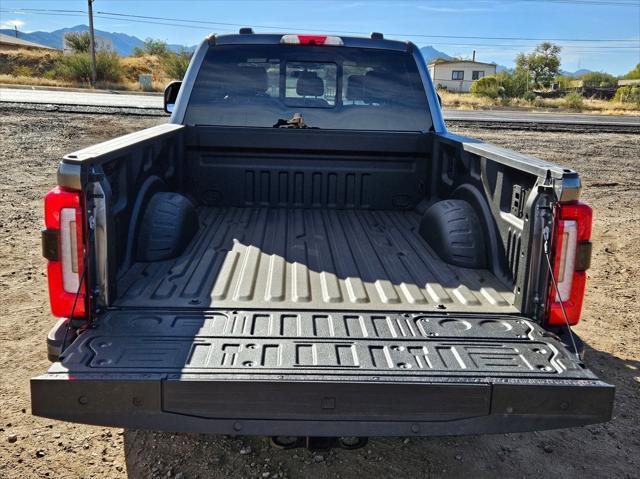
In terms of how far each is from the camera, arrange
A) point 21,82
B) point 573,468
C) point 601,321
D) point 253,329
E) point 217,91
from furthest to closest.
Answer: point 21,82
point 601,321
point 217,91
point 573,468
point 253,329

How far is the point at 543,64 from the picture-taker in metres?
70.5

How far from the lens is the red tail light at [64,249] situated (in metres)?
2.52

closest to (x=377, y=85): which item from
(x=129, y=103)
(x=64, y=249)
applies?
(x=64, y=249)

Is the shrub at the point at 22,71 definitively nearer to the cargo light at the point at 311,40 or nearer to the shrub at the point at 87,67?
the shrub at the point at 87,67

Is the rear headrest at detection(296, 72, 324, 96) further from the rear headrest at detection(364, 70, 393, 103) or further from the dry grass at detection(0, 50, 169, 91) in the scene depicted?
the dry grass at detection(0, 50, 169, 91)

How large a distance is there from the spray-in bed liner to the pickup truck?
0.7 inches

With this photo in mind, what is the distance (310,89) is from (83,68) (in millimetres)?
40202

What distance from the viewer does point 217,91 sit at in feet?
15.2

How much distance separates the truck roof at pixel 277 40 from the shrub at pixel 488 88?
152 feet

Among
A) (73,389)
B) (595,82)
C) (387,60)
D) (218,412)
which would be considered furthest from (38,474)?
(595,82)

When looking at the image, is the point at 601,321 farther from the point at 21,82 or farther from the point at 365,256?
the point at 21,82

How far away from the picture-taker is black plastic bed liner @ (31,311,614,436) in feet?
7.17

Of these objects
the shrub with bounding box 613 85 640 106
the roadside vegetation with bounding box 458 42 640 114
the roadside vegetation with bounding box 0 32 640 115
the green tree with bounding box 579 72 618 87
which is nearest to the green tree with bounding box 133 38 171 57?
the roadside vegetation with bounding box 0 32 640 115

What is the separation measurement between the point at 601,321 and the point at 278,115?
124 inches
